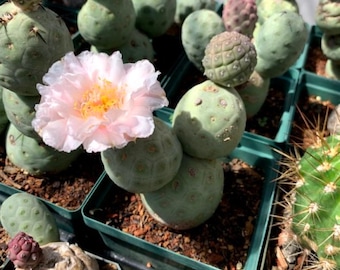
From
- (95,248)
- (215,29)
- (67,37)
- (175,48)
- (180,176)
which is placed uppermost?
(67,37)

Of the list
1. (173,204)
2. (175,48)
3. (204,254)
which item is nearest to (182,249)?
(204,254)

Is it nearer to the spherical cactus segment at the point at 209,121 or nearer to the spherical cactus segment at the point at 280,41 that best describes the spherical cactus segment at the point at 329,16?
the spherical cactus segment at the point at 280,41

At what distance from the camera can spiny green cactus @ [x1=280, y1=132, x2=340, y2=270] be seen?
0.93 meters

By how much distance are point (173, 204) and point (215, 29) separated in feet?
1.74

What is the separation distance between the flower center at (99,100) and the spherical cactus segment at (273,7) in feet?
2.86

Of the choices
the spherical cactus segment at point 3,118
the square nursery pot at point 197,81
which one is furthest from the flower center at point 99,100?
the square nursery pot at point 197,81

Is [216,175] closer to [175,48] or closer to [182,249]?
[182,249]

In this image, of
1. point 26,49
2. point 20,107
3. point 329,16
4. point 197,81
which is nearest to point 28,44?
point 26,49

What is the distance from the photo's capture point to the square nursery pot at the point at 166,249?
1129mm

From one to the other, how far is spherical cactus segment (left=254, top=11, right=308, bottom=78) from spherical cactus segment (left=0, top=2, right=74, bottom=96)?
584mm

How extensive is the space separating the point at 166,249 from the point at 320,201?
15.0 inches

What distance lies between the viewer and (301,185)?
1008 mm

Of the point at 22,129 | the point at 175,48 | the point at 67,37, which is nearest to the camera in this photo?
the point at 67,37

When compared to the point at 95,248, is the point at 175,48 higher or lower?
higher
